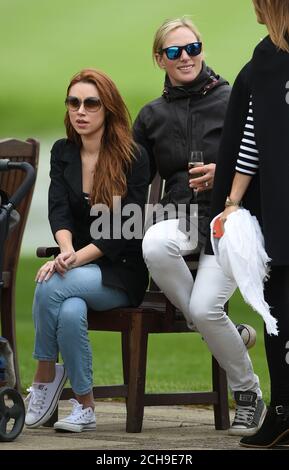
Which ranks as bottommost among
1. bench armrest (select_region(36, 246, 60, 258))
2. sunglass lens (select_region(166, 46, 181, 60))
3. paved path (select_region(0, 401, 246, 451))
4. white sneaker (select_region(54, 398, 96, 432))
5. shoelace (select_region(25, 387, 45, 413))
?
paved path (select_region(0, 401, 246, 451))

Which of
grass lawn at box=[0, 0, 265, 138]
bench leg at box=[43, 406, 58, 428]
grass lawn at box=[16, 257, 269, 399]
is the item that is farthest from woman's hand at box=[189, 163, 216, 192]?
grass lawn at box=[0, 0, 265, 138]

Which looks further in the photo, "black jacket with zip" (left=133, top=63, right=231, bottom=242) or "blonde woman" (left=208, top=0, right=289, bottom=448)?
"black jacket with zip" (left=133, top=63, right=231, bottom=242)

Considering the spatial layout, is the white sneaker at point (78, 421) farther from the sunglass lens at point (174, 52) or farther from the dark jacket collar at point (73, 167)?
the sunglass lens at point (174, 52)

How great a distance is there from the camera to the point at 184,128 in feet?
19.2

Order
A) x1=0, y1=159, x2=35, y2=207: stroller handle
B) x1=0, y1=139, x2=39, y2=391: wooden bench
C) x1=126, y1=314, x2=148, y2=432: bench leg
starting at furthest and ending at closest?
x1=0, y1=139, x2=39, y2=391: wooden bench, x1=126, y1=314, x2=148, y2=432: bench leg, x1=0, y1=159, x2=35, y2=207: stroller handle

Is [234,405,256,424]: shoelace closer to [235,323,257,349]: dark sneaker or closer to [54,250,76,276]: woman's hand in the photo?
[235,323,257,349]: dark sneaker

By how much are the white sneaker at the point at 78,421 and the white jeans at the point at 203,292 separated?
1.95 ft

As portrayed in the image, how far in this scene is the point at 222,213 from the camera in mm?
5027

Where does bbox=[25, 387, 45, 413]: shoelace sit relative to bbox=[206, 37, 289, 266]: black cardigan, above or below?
below

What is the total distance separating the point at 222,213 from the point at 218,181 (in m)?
0.12

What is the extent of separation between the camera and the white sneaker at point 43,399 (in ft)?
18.6

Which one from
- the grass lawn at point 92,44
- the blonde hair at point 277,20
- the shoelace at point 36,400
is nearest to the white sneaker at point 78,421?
the shoelace at point 36,400

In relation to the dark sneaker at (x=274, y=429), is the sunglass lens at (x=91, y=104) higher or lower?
higher

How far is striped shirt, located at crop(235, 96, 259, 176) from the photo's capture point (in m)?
4.93
